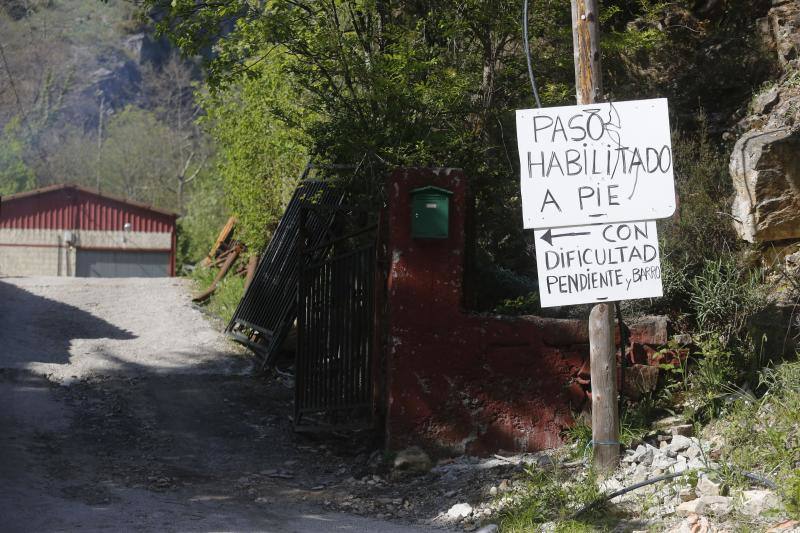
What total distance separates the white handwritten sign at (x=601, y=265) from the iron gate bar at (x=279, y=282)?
4472 mm

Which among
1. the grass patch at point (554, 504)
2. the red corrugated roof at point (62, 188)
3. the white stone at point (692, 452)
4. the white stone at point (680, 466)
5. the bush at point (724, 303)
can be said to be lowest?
the grass patch at point (554, 504)

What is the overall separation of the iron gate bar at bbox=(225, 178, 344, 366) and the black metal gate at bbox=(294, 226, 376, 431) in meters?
1.42

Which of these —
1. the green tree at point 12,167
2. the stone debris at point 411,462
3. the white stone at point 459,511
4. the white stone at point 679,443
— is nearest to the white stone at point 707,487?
the white stone at point 679,443

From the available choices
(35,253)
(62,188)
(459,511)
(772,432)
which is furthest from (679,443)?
(35,253)

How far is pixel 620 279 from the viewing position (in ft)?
20.0

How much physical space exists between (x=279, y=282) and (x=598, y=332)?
6530 mm

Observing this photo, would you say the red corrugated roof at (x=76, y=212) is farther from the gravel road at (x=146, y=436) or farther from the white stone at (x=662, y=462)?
the white stone at (x=662, y=462)

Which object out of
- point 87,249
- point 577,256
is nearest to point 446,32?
point 577,256

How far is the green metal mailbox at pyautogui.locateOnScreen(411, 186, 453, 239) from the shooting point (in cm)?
751

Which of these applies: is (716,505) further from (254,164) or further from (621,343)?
(254,164)

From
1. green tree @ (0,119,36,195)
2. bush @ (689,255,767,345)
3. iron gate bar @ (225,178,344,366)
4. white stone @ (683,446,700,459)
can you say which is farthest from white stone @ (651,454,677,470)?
green tree @ (0,119,36,195)

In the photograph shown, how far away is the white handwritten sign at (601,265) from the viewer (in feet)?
20.0

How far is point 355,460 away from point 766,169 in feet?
15.6

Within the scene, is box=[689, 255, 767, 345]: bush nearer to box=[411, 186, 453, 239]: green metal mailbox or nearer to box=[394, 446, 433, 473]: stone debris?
box=[411, 186, 453, 239]: green metal mailbox
